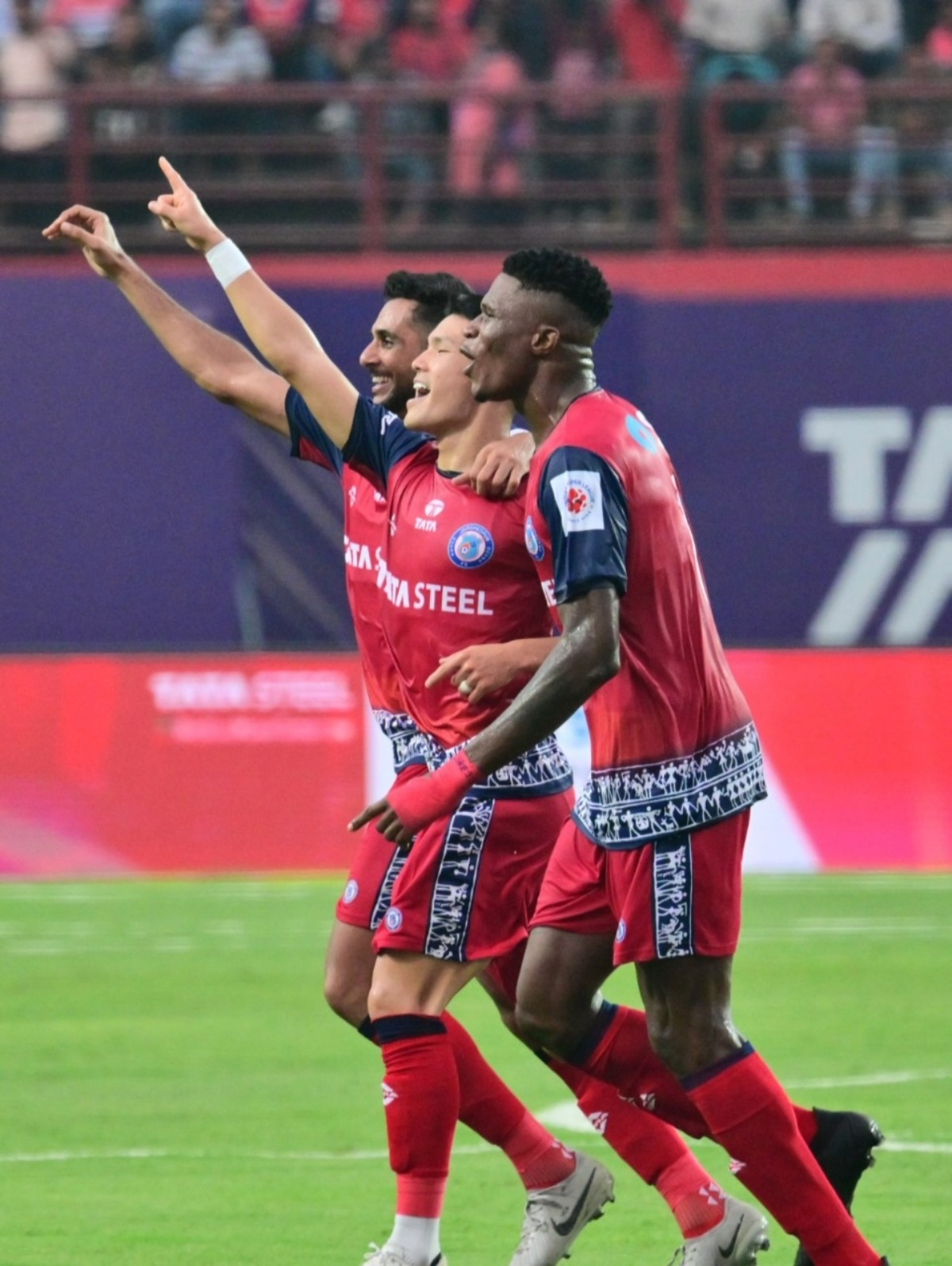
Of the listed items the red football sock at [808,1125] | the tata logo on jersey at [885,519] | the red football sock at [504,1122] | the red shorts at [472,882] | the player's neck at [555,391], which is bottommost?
the tata logo on jersey at [885,519]

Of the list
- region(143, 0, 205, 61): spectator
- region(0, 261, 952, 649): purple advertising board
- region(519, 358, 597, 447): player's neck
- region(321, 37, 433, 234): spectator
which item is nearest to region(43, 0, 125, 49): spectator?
region(143, 0, 205, 61): spectator

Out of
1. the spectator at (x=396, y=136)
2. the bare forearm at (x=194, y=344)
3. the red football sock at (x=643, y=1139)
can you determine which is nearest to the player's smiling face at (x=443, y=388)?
the bare forearm at (x=194, y=344)

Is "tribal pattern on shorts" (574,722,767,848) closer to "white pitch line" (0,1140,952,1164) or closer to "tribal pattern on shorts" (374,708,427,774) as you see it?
"tribal pattern on shorts" (374,708,427,774)

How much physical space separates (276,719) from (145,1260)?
8774 millimetres

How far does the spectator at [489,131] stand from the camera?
59.6 feet

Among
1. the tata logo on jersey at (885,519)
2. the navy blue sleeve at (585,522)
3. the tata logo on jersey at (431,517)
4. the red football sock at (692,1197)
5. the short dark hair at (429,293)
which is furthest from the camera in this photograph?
the tata logo on jersey at (885,519)

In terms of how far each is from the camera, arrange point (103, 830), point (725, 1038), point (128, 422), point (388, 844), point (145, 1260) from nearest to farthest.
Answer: point (725, 1038) < point (145, 1260) < point (388, 844) < point (103, 830) < point (128, 422)

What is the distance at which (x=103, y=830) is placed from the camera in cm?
1477

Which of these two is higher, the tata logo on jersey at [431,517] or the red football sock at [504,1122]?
the tata logo on jersey at [431,517]

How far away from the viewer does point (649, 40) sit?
18.9m

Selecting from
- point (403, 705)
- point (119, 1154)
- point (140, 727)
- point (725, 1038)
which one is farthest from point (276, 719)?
point (725, 1038)

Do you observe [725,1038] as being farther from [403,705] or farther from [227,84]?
[227,84]

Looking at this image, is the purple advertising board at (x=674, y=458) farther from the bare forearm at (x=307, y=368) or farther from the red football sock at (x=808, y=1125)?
the red football sock at (x=808, y=1125)

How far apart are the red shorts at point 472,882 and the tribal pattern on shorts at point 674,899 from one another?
33.8 inches
